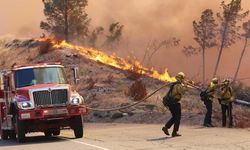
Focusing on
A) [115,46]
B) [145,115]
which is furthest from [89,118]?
[115,46]

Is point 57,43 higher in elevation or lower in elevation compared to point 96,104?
higher

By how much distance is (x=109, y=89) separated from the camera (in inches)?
1563

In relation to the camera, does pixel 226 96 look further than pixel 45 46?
No

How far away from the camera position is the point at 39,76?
2056 cm

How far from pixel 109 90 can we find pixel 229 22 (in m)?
22.8

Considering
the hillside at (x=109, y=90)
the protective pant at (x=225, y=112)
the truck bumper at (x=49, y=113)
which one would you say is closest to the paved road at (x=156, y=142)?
the truck bumper at (x=49, y=113)

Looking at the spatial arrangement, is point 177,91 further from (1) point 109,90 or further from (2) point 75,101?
(1) point 109,90

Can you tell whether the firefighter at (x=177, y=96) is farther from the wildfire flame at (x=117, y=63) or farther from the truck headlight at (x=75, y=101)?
the wildfire flame at (x=117, y=63)

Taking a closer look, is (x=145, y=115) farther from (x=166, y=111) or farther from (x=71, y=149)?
(x=71, y=149)

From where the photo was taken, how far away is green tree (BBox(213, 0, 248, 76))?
5732 cm

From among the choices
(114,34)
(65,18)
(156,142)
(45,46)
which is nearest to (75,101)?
(156,142)

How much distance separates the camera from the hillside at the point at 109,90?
28758 mm

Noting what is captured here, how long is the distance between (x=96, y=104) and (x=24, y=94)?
16.0m

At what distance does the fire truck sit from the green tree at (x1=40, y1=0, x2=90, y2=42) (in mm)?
35376
